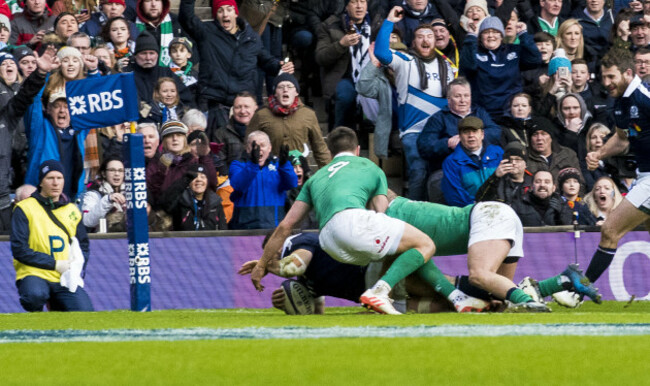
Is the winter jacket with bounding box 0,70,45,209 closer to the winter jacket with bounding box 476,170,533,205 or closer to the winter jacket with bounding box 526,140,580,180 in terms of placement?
the winter jacket with bounding box 476,170,533,205

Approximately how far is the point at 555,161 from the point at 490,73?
145 cm

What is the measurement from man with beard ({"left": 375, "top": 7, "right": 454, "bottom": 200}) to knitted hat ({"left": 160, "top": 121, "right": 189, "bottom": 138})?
94.6 inches

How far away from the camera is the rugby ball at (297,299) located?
10.8m

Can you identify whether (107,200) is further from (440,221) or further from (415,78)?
(440,221)

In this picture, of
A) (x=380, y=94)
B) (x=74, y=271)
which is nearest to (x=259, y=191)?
(x=74, y=271)

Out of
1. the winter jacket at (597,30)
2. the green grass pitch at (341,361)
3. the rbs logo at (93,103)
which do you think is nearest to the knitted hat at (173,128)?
the rbs logo at (93,103)

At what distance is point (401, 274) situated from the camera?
10.4m

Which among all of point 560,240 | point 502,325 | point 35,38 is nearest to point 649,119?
point 560,240

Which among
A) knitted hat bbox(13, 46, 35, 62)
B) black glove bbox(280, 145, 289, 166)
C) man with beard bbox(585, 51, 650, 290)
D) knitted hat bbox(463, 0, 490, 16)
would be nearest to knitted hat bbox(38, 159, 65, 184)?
black glove bbox(280, 145, 289, 166)

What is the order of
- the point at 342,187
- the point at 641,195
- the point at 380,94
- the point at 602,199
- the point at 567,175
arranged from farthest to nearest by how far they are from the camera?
the point at 380,94
the point at 567,175
the point at 602,199
the point at 641,195
the point at 342,187

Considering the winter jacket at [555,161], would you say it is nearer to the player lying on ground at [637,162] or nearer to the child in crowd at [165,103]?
the player lying on ground at [637,162]

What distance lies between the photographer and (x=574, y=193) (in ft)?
48.4

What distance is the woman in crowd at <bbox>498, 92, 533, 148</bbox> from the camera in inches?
611

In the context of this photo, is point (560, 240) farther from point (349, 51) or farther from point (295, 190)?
point (349, 51)
